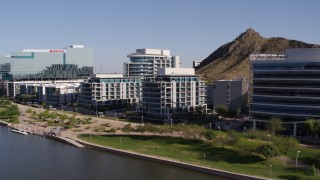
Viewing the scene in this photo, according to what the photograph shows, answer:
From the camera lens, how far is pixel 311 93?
52.2 metres

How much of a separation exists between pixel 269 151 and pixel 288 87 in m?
16.9

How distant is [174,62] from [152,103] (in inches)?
1724

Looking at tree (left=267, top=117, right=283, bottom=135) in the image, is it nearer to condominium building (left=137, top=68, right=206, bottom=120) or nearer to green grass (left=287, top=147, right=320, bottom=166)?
green grass (left=287, top=147, right=320, bottom=166)

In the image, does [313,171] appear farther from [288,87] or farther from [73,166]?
[73,166]

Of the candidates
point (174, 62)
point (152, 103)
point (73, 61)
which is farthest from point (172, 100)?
point (73, 61)

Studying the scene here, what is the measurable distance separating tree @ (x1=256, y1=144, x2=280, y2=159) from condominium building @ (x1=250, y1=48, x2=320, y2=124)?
14718mm

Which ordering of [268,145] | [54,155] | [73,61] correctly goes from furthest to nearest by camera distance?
[73,61], [54,155], [268,145]

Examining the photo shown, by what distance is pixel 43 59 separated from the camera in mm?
162000

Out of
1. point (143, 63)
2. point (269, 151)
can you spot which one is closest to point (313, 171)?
point (269, 151)

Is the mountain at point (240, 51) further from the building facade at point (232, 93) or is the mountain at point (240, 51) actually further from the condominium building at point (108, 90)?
the building facade at point (232, 93)

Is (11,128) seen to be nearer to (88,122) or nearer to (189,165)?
(88,122)

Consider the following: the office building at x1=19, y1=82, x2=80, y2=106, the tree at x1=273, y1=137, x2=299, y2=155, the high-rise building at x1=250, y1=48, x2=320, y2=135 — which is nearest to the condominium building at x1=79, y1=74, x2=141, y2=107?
the office building at x1=19, y1=82, x2=80, y2=106

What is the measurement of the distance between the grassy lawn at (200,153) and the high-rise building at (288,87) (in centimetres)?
1212

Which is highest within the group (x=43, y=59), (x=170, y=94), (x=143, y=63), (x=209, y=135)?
(x=43, y=59)
